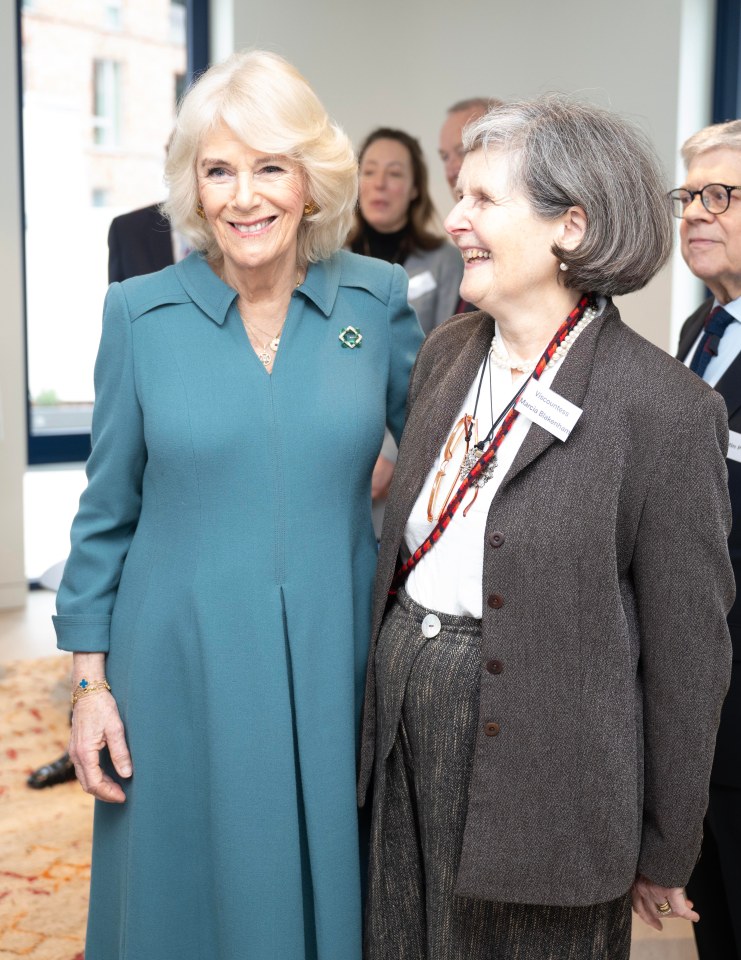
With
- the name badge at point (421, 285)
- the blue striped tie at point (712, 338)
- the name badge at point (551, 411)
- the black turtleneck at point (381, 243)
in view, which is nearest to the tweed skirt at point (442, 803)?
the name badge at point (551, 411)

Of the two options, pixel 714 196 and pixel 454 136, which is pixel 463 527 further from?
pixel 454 136

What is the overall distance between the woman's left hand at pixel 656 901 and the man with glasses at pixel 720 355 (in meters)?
0.36

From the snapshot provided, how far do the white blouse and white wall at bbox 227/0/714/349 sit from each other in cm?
371

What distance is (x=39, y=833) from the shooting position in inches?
134

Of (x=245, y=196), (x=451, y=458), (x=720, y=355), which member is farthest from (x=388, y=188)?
(x=451, y=458)

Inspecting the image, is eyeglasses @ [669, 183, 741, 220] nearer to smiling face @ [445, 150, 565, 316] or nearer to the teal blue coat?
smiling face @ [445, 150, 565, 316]

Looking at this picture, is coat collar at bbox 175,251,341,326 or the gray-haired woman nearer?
the gray-haired woman

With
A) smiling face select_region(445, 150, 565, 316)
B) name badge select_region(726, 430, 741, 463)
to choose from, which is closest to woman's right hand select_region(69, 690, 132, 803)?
smiling face select_region(445, 150, 565, 316)

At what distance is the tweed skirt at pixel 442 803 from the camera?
165 centimetres

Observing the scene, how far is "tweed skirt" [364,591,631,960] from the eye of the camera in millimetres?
1652

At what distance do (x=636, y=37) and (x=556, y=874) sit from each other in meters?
4.69

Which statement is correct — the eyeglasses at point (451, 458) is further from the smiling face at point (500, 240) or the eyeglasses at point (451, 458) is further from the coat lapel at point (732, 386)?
the coat lapel at point (732, 386)

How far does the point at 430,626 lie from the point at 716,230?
100cm

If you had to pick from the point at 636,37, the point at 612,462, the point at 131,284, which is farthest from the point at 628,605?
the point at 636,37
